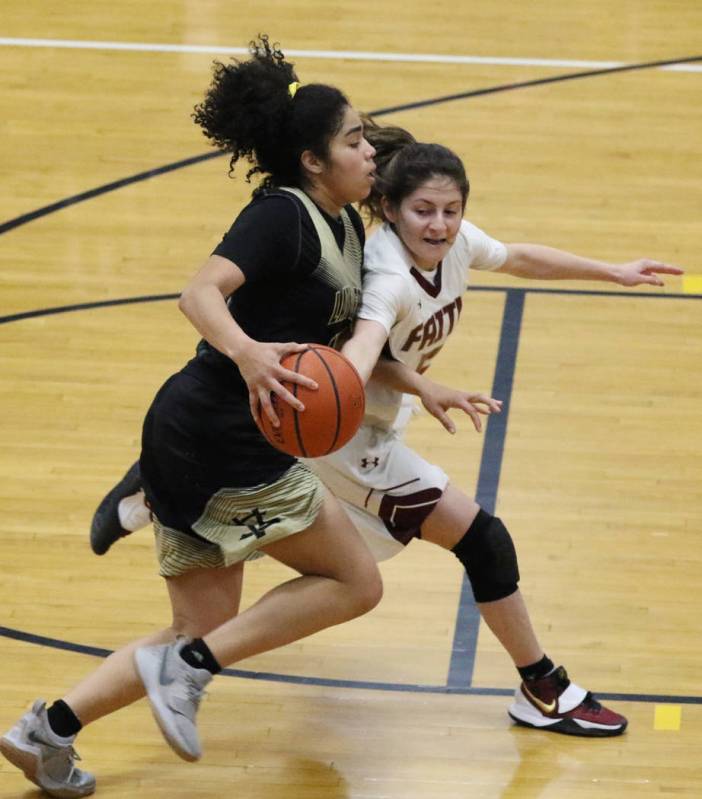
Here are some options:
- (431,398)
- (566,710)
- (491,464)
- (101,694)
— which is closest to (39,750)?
(101,694)

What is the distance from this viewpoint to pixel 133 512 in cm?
532

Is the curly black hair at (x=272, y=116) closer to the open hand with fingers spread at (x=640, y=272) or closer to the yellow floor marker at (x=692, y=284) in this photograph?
the open hand with fingers spread at (x=640, y=272)

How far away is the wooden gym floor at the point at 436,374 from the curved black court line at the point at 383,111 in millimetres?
22

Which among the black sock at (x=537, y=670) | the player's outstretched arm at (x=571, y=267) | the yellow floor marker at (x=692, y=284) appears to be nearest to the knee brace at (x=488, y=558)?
the black sock at (x=537, y=670)

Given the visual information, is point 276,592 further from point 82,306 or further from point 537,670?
point 82,306

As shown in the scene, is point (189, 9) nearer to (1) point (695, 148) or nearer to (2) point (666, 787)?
(1) point (695, 148)

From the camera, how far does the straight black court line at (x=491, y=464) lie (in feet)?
16.9

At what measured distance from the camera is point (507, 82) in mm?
9930

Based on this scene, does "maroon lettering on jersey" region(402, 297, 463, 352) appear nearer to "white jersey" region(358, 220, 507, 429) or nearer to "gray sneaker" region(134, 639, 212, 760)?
"white jersey" region(358, 220, 507, 429)

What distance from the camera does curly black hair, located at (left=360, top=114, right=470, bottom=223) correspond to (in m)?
4.42

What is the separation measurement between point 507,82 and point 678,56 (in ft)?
3.78

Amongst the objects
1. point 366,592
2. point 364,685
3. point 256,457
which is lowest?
point 364,685

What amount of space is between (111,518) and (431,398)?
1.52 metres

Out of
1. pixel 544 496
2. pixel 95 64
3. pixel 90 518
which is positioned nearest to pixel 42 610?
pixel 90 518
